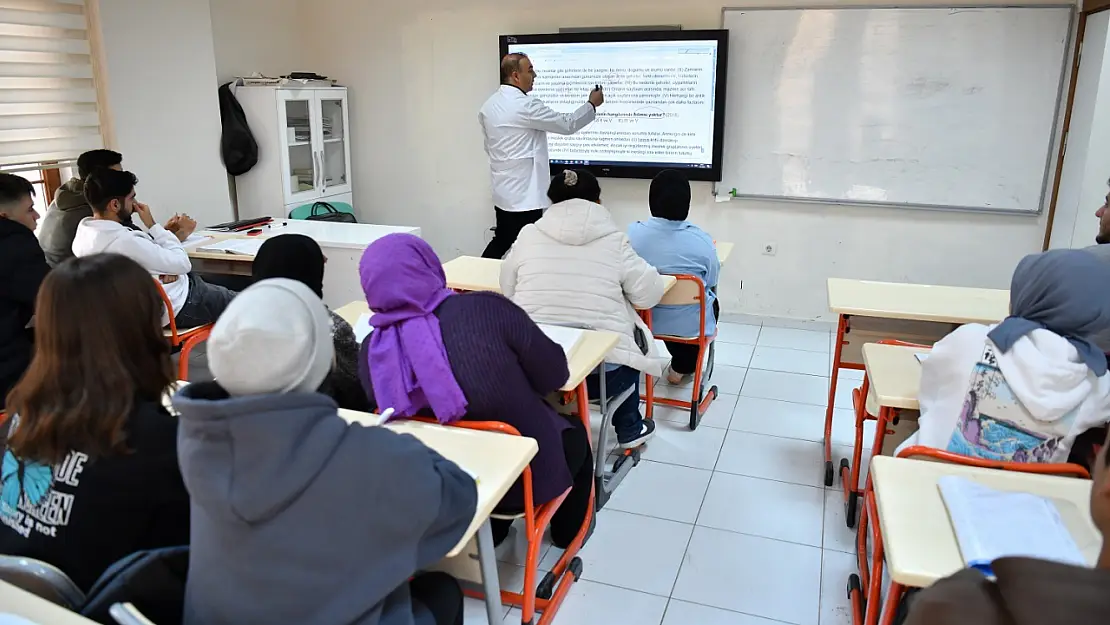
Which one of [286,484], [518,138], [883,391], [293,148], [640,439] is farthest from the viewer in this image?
[293,148]

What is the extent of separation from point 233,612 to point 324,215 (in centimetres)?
469

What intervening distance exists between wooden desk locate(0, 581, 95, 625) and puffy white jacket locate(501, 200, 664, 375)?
186cm

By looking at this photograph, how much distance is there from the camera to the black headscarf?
2.39 m

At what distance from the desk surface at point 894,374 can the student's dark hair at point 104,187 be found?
9.97ft

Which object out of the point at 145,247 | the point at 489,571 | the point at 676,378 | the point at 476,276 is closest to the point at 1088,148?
the point at 676,378

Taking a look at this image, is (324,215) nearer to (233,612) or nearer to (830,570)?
(830,570)

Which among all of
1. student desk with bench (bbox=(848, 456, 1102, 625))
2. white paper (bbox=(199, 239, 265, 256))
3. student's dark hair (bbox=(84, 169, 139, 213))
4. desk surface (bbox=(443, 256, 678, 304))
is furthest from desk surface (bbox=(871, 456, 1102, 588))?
white paper (bbox=(199, 239, 265, 256))

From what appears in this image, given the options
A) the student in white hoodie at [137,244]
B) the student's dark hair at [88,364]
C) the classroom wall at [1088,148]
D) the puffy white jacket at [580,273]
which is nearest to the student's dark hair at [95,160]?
the student in white hoodie at [137,244]

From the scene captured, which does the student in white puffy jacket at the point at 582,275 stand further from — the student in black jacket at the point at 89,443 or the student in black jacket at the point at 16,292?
the student in black jacket at the point at 16,292

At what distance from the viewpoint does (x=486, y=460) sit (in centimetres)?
173

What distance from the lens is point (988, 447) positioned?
1.91 meters

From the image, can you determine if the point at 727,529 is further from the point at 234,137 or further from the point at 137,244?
the point at 234,137

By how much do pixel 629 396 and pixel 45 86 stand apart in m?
3.33

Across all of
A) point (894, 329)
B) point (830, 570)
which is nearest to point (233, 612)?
point (830, 570)
